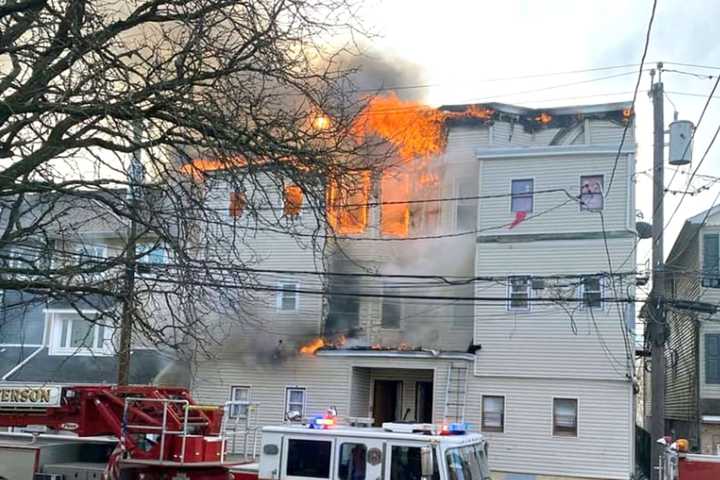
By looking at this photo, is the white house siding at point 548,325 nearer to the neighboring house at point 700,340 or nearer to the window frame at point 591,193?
the window frame at point 591,193

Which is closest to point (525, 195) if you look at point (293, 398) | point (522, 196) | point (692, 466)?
point (522, 196)

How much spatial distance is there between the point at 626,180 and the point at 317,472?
15237mm

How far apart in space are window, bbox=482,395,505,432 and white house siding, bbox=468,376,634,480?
0.44 ft

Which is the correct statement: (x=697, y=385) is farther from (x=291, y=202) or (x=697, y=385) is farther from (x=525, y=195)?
(x=291, y=202)

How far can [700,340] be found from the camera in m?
24.1

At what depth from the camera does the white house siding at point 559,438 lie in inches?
795

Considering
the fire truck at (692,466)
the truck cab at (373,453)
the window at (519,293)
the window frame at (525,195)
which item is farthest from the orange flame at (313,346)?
the truck cab at (373,453)

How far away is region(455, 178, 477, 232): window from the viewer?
2388 cm

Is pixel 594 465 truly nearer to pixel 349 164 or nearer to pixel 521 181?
pixel 521 181

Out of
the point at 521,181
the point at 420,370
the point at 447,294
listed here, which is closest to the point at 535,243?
the point at 521,181


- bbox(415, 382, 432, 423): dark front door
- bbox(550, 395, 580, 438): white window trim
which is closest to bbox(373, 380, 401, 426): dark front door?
bbox(415, 382, 432, 423): dark front door

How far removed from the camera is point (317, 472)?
8.66 meters

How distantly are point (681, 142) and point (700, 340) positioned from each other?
989 centimetres

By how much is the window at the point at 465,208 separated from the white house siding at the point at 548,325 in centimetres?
172
